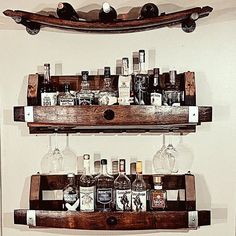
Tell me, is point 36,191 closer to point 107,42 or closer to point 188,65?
point 107,42

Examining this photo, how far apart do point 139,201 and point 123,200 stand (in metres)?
0.07

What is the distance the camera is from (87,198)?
2.03 metres

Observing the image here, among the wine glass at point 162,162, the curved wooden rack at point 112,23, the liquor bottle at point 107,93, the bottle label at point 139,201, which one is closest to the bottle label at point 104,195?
the bottle label at point 139,201

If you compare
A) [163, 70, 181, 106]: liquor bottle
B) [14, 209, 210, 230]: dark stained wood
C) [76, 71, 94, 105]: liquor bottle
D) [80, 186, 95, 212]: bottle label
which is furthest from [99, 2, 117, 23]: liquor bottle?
[14, 209, 210, 230]: dark stained wood

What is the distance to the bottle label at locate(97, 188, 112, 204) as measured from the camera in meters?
2.04

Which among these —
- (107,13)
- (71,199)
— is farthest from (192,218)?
(107,13)

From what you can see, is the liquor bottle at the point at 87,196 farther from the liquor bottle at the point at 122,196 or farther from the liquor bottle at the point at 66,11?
the liquor bottle at the point at 66,11

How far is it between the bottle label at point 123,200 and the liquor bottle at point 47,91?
1.60ft

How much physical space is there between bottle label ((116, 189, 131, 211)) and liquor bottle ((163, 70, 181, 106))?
1.39ft

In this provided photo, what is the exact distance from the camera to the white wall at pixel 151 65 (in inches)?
83.6

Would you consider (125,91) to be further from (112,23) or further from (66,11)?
(66,11)

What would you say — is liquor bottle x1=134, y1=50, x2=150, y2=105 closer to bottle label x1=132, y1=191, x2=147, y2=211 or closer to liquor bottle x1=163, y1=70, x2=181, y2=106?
liquor bottle x1=163, y1=70, x2=181, y2=106

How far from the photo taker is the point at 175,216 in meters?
2.00

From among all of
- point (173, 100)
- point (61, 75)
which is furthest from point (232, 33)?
point (61, 75)
